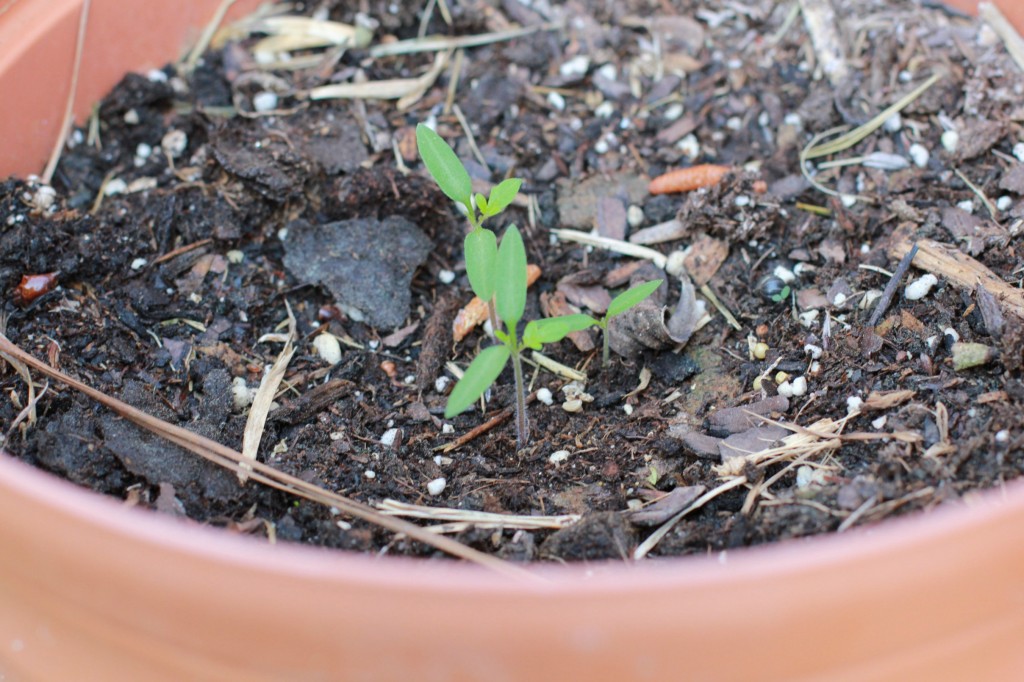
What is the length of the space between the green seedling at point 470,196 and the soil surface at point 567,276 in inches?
11.1

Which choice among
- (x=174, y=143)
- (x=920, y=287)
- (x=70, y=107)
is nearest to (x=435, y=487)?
(x=920, y=287)

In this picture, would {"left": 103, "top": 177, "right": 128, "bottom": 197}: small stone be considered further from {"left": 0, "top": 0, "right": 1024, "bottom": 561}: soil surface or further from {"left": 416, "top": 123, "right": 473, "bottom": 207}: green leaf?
{"left": 416, "top": 123, "right": 473, "bottom": 207}: green leaf

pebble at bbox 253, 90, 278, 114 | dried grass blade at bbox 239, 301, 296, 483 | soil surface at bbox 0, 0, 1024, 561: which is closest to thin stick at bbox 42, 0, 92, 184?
soil surface at bbox 0, 0, 1024, 561

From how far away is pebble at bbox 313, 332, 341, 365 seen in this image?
1.35m

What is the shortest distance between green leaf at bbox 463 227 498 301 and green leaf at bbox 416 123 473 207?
0.09 m

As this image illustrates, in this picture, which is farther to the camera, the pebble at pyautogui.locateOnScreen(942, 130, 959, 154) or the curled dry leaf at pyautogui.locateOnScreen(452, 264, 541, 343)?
the pebble at pyautogui.locateOnScreen(942, 130, 959, 154)

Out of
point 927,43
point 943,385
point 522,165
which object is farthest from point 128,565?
point 927,43

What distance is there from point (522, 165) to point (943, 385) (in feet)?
2.75

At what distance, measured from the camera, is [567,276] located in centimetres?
146

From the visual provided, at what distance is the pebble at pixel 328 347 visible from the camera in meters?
1.35

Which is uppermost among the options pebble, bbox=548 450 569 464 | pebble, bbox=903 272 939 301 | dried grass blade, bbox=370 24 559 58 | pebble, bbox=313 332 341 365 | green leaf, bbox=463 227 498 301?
green leaf, bbox=463 227 498 301

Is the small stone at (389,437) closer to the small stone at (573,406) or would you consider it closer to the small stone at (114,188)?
the small stone at (573,406)

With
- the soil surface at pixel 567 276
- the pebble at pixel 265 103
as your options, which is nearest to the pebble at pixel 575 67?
the soil surface at pixel 567 276

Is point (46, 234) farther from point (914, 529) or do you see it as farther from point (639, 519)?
point (914, 529)
